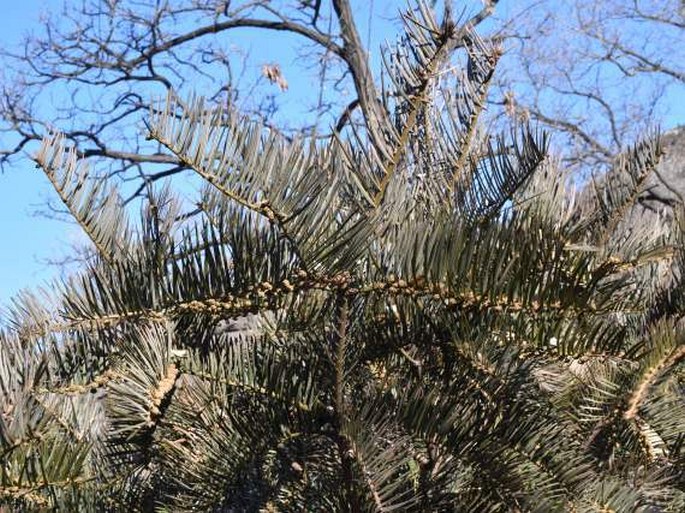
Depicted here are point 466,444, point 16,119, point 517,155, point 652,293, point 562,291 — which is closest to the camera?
point 562,291

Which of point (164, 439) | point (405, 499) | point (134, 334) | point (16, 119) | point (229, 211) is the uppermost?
point (16, 119)

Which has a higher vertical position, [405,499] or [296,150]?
[296,150]

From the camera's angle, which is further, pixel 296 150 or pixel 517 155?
pixel 517 155

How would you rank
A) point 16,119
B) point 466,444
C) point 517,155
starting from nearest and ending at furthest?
point 466,444 → point 517,155 → point 16,119

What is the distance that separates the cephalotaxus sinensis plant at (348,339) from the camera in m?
0.96

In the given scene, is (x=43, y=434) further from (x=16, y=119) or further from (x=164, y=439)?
(x=16, y=119)

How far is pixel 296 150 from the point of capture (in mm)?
974

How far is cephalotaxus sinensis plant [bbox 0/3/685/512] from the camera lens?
3.15ft

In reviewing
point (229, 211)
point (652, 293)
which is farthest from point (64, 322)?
point (652, 293)

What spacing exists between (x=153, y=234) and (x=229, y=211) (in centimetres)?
12

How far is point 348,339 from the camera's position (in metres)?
1.08

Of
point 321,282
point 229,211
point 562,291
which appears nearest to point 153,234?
point 229,211

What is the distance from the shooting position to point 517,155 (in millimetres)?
1191

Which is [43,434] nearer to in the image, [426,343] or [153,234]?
[153,234]
